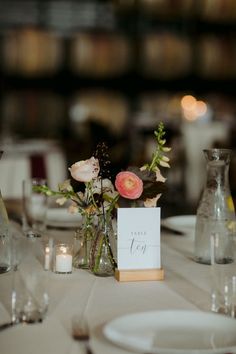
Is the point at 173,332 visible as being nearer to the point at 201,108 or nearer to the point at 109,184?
the point at 109,184

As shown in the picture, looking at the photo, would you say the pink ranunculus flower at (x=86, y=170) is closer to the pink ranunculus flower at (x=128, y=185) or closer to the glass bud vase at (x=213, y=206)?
the pink ranunculus flower at (x=128, y=185)

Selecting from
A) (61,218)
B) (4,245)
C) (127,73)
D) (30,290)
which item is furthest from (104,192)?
(127,73)

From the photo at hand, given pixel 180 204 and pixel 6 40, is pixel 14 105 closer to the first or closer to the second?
pixel 6 40

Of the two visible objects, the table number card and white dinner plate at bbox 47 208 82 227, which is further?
white dinner plate at bbox 47 208 82 227

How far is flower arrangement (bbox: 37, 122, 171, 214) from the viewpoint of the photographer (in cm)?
172

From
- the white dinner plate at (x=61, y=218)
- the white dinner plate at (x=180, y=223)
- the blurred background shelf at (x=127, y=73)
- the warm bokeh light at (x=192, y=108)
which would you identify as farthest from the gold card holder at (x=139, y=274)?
the warm bokeh light at (x=192, y=108)

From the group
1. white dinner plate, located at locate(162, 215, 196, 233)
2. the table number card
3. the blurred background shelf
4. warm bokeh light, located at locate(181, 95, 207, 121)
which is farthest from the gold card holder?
warm bokeh light, located at locate(181, 95, 207, 121)

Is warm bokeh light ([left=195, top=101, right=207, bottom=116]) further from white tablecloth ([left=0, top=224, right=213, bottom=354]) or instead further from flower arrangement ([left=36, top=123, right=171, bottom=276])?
flower arrangement ([left=36, top=123, right=171, bottom=276])

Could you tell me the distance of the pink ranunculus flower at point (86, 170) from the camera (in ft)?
5.76

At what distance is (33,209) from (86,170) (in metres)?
0.66

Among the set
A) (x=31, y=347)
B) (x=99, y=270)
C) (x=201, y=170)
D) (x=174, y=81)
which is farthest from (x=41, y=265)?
(x=174, y=81)

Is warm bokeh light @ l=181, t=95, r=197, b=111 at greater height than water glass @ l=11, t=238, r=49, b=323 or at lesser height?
greater

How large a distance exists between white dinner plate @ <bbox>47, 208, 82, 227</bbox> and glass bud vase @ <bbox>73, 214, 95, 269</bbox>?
1.74ft

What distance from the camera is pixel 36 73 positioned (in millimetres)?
7602
